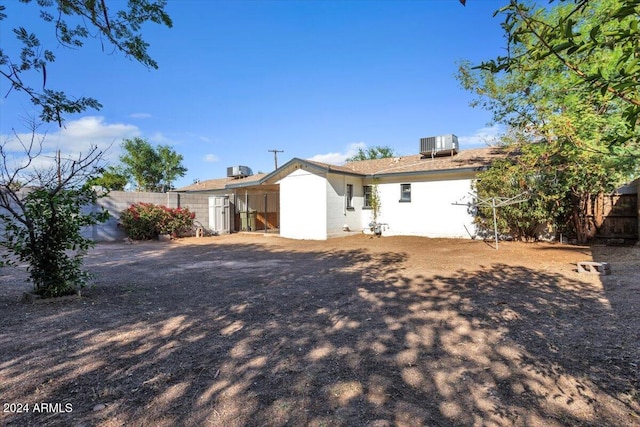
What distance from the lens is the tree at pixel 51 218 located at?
Result: 4.68 m

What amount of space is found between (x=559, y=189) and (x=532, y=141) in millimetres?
1760

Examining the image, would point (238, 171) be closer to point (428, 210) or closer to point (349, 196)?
point (349, 196)

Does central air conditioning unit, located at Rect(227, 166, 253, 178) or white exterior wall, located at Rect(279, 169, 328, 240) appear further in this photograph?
central air conditioning unit, located at Rect(227, 166, 253, 178)

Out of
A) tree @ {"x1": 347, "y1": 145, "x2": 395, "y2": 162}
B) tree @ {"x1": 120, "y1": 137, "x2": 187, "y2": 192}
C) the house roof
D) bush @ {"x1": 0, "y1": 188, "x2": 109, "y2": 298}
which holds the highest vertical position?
tree @ {"x1": 347, "y1": 145, "x2": 395, "y2": 162}

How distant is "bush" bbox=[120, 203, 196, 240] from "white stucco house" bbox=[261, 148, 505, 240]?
14.7 feet

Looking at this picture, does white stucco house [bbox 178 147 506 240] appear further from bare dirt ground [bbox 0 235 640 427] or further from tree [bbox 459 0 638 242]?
bare dirt ground [bbox 0 235 640 427]

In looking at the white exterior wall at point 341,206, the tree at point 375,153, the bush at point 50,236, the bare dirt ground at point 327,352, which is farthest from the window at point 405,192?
the tree at point 375,153

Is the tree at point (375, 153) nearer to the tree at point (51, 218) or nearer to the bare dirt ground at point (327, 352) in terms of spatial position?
the bare dirt ground at point (327, 352)

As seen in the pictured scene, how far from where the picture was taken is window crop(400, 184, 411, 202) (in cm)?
1516

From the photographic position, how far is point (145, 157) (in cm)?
3256

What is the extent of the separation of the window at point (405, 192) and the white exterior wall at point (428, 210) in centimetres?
14

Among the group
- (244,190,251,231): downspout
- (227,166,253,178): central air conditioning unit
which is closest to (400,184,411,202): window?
(244,190,251,231): downspout

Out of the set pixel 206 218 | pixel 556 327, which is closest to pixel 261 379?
pixel 556 327

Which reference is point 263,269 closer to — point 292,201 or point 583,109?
point 292,201
